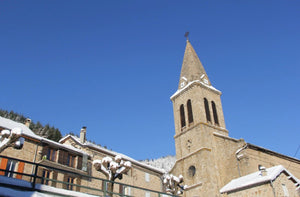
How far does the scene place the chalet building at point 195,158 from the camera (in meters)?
23.5

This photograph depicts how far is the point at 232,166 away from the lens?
108 feet

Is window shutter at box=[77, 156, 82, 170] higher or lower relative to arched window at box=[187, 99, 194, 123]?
lower

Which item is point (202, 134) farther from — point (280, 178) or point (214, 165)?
point (280, 178)

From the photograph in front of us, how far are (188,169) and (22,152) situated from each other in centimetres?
2033

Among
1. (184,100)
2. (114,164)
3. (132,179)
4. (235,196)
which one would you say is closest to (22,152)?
(114,164)

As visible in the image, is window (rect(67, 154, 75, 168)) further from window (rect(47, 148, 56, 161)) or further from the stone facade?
the stone facade

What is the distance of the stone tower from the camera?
109 feet

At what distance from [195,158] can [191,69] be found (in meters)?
15.4

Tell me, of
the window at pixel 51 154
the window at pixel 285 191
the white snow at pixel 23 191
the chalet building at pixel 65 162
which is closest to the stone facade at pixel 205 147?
the chalet building at pixel 65 162

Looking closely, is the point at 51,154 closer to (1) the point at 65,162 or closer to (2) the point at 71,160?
(1) the point at 65,162

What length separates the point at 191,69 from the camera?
44750 mm

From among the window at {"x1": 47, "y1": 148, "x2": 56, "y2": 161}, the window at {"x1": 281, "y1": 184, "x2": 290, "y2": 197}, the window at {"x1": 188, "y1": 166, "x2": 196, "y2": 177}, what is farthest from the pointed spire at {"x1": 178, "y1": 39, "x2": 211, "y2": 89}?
the window at {"x1": 47, "y1": 148, "x2": 56, "y2": 161}

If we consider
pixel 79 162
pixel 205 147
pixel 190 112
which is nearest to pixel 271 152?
pixel 205 147

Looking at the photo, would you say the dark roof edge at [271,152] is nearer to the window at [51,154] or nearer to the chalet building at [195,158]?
the chalet building at [195,158]
